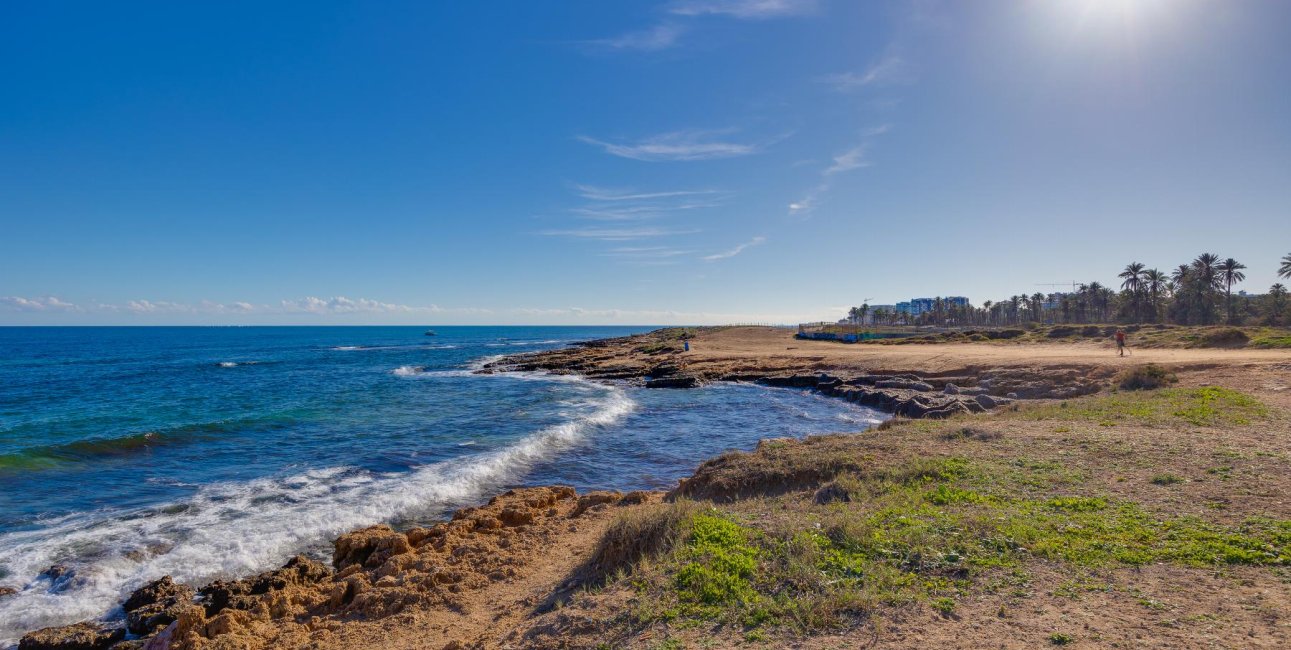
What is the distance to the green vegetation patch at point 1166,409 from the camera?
42.1 ft

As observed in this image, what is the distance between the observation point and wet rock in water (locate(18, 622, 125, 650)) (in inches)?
305

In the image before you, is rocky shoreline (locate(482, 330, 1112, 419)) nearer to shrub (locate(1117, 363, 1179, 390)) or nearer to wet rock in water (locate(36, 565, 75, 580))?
shrub (locate(1117, 363, 1179, 390))

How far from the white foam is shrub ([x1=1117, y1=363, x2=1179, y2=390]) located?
22668 mm

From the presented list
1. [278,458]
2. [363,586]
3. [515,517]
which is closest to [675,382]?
[278,458]

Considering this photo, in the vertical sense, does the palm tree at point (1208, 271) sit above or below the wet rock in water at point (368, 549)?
above

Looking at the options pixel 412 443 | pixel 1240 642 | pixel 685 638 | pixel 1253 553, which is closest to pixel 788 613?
pixel 685 638

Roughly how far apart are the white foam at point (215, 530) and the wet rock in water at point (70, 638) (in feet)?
2.58

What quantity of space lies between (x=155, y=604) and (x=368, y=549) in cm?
314

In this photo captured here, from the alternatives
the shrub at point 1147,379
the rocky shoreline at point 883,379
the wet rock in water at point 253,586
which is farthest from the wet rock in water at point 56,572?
the shrub at point 1147,379

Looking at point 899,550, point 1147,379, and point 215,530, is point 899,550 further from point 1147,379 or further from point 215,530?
point 1147,379

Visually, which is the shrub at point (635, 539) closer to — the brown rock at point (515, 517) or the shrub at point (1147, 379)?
the brown rock at point (515, 517)

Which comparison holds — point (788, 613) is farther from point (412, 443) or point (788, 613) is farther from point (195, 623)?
point (412, 443)

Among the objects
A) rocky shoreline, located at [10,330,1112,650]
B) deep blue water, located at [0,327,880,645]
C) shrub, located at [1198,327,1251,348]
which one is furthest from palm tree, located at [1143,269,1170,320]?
rocky shoreline, located at [10,330,1112,650]

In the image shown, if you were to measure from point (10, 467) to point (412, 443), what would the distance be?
12355mm
